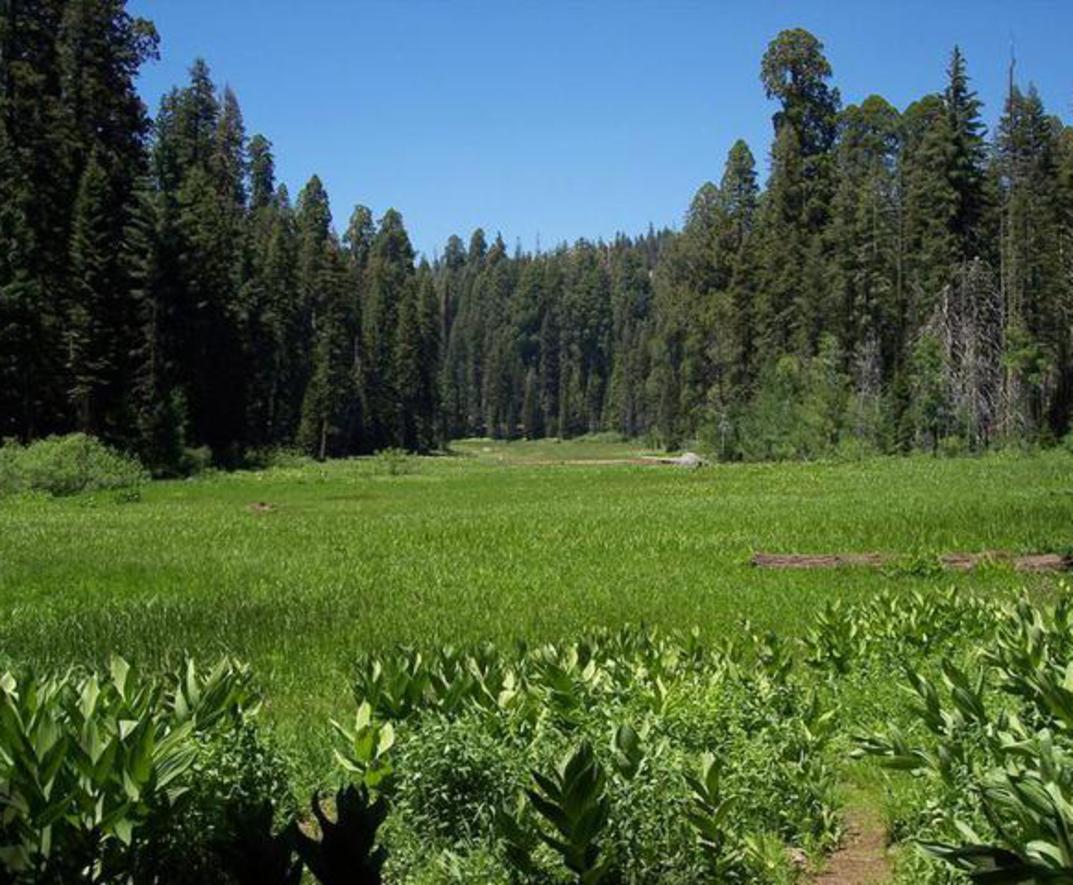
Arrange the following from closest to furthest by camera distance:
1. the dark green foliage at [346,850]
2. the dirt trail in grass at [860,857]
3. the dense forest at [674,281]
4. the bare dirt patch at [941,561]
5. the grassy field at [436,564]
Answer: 1. the dark green foliage at [346,850]
2. the dirt trail in grass at [860,857]
3. the grassy field at [436,564]
4. the bare dirt patch at [941,561]
5. the dense forest at [674,281]

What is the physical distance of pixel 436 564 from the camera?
48.1 ft

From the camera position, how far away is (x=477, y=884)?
11.3ft

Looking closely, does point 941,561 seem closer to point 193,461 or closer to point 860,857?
point 860,857

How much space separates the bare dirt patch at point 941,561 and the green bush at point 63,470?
21.4 metres

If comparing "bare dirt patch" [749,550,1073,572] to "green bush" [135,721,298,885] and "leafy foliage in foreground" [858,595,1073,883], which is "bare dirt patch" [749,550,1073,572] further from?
"green bush" [135,721,298,885]

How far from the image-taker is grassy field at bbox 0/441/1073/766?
9.28 meters

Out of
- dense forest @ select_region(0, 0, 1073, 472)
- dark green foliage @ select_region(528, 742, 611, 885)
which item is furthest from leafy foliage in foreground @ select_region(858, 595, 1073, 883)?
dense forest @ select_region(0, 0, 1073, 472)

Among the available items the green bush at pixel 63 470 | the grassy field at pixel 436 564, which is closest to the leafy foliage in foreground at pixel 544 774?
the grassy field at pixel 436 564

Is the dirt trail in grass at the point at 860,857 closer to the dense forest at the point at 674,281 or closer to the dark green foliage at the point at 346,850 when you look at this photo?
the dark green foliage at the point at 346,850

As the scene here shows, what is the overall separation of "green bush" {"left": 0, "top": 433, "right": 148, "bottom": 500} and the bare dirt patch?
21388 mm

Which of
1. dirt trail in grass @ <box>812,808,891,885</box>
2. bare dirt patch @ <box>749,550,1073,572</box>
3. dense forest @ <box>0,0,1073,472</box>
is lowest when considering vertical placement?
bare dirt patch @ <box>749,550,1073,572</box>

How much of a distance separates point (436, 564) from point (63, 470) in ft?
71.0

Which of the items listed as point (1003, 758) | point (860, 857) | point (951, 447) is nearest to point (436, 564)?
point (860, 857)

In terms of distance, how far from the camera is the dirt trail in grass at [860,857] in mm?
3795
